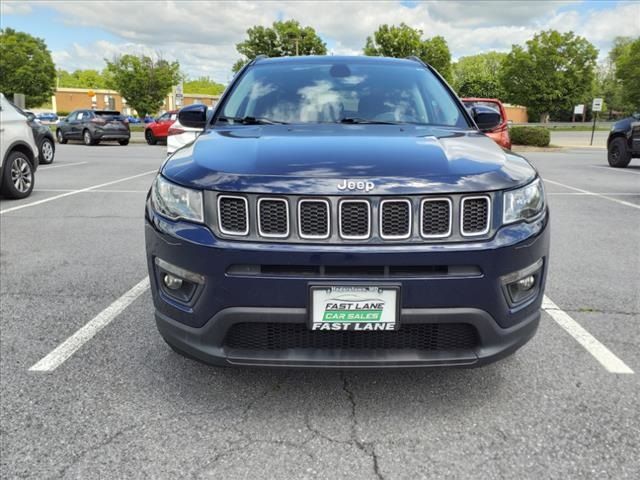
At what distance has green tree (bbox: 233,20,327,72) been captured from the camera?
177 feet

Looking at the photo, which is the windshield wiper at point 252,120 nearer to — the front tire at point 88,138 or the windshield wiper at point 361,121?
the windshield wiper at point 361,121

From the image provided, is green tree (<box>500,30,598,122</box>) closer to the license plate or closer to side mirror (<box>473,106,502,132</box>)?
side mirror (<box>473,106,502,132</box>)

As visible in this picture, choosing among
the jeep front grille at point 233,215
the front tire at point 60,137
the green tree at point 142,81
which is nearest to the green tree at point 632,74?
the green tree at point 142,81

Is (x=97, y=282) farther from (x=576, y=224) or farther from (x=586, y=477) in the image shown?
(x=576, y=224)

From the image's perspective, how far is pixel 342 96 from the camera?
351cm

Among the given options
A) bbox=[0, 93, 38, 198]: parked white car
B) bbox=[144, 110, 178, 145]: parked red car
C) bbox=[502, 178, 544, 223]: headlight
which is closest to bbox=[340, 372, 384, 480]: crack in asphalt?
bbox=[502, 178, 544, 223]: headlight

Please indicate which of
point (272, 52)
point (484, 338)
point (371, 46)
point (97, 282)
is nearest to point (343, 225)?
point (484, 338)

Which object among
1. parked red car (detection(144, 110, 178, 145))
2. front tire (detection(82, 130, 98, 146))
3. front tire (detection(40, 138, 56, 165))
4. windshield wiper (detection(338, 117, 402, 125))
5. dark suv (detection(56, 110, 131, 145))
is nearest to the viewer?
windshield wiper (detection(338, 117, 402, 125))

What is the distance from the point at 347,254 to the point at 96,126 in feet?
78.2

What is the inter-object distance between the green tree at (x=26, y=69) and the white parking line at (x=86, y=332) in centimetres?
5133

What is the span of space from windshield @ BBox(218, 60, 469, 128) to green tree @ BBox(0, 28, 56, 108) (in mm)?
51950

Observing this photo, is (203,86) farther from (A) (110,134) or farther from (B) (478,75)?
(A) (110,134)

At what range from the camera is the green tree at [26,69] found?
49062mm

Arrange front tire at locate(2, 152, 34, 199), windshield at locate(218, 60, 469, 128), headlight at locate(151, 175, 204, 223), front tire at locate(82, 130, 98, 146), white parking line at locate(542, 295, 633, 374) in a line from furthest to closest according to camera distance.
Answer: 1. front tire at locate(82, 130, 98, 146)
2. front tire at locate(2, 152, 34, 199)
3. windshield at locate(218, 60, 469, 128)
4. white parking line at locate(542, 295, 633, 374)
5. headlight at locate(151, 175, 204, 223)
